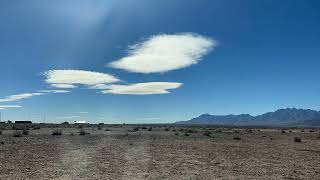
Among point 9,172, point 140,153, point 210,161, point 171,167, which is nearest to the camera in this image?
point 9,172

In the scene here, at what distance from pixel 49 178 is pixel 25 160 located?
6225mm

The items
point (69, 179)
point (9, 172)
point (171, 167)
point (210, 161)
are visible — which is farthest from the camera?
point (210, 161)

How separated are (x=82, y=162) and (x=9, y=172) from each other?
4220 millimetres

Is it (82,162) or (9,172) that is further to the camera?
(82,162)

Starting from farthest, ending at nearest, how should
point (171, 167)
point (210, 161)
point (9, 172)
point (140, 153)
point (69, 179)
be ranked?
point (140, 153) → point (210, 161) → point (171, 167) → point (9, 172) → point (69, 179)

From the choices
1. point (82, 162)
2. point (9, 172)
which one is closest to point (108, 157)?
point (82, 162)

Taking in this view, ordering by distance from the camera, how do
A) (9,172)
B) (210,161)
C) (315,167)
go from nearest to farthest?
(9,172) < (315,167) < (210,161)

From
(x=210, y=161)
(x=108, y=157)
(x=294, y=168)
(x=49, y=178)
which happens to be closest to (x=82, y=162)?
(x=108, y=157)

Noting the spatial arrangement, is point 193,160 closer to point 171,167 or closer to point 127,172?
point 171,167

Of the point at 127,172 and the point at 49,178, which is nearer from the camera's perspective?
the point at 49,178

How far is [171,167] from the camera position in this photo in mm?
20297

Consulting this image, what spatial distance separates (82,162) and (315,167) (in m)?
11.1

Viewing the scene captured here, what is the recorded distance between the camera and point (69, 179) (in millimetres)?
16094

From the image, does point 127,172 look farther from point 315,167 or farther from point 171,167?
point 315,167
